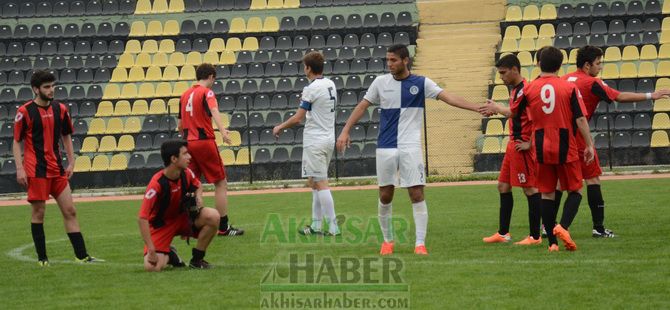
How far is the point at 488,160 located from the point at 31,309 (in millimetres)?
19263

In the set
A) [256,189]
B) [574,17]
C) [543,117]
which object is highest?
[574,17]

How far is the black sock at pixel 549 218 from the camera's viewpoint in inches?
412

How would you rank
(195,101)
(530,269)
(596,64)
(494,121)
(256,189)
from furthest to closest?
(494,121) < (256,189) < (195,101) < (596,64) < (530,269)

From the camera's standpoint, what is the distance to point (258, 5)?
3428 centimetres

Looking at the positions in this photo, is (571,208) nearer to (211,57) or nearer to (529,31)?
(529,31)

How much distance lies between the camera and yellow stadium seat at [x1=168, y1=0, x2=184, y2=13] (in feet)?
113

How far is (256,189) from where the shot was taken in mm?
24500

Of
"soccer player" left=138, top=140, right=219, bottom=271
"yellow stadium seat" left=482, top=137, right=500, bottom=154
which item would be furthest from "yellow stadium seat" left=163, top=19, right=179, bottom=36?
"soccer player" left=138, top=140, right=219, bottom=271

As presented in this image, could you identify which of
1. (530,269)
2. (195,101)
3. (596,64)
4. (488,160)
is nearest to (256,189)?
(488,160)

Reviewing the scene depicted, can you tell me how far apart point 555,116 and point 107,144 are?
19.7 m

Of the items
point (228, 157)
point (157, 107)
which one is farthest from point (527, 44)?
point (157, 107)

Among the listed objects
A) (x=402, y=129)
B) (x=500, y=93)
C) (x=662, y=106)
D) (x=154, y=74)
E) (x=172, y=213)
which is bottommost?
(x=172, y=213)

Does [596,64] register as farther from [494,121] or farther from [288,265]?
[494,121]

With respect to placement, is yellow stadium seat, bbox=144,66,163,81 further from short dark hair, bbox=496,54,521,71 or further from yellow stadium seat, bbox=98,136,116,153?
short dark hair, bbox=496,54,521,71
